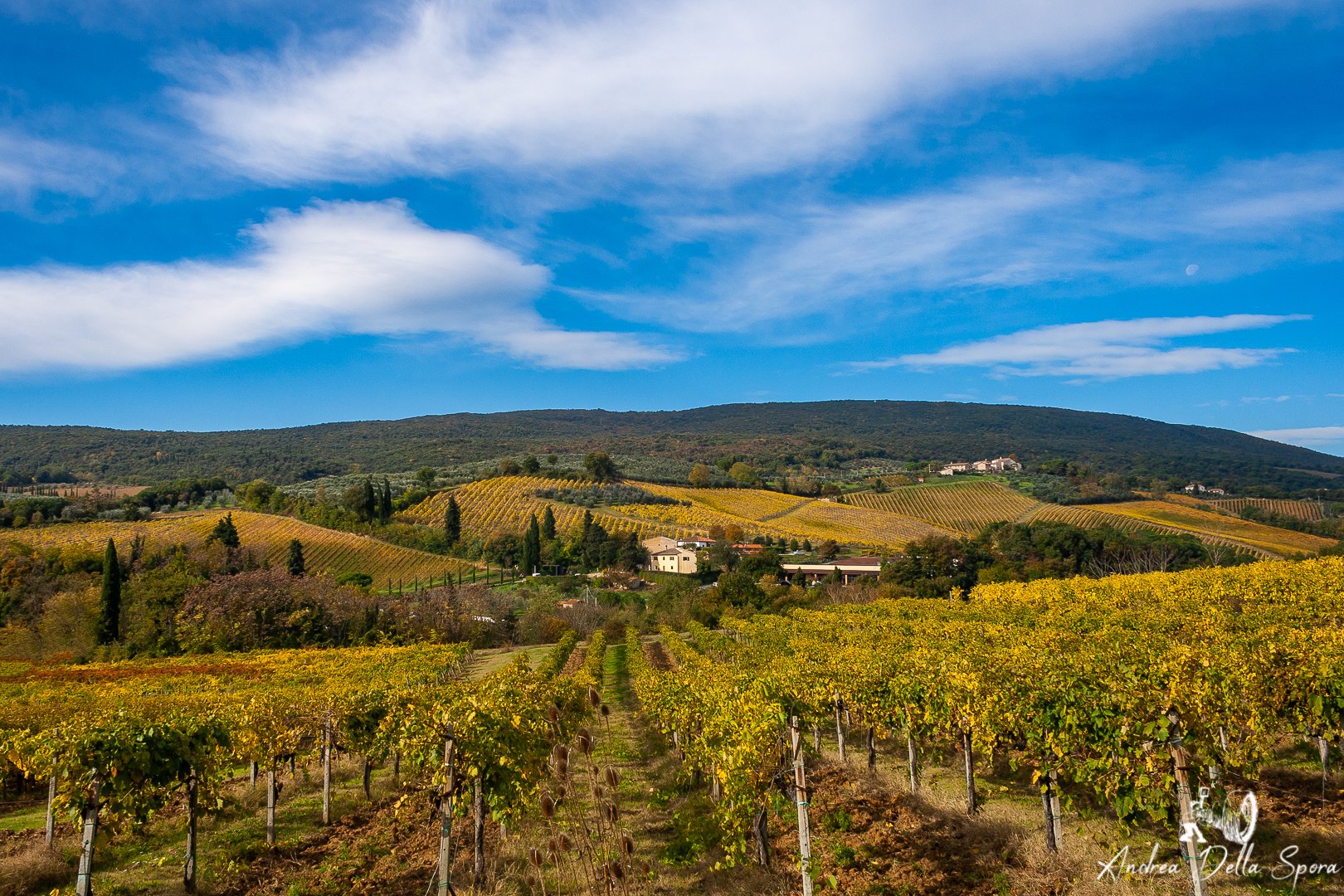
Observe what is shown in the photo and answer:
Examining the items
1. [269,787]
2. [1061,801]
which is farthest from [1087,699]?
[269,787]

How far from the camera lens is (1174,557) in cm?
5872

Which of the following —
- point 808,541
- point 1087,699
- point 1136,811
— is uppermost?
point 1087,699

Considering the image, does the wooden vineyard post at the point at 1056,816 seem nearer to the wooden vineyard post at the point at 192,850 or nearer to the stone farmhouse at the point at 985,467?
the wooden vineyard post at the point at 192,850

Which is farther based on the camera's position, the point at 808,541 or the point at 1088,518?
the point at 1088,518

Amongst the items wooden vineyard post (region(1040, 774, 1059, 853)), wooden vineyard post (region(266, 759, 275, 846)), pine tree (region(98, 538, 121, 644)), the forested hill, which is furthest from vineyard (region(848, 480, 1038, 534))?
pine tree (region(98, 538, 121, 644))

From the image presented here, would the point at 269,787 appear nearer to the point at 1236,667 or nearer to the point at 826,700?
the point at 826,700

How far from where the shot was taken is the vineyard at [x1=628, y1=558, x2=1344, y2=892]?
8211 mm

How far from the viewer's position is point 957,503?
109 m

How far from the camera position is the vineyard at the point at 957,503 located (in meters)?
96.9

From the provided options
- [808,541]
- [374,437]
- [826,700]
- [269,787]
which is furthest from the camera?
[374,437]

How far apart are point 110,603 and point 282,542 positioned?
2701 cm

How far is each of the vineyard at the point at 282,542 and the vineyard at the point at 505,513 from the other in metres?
10.4

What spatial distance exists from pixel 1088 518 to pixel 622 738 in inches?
3548

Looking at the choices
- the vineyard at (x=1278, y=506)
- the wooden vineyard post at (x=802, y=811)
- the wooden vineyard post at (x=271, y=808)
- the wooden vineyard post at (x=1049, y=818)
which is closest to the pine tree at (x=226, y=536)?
the wooden vineyard post at (x=271, y=808)
